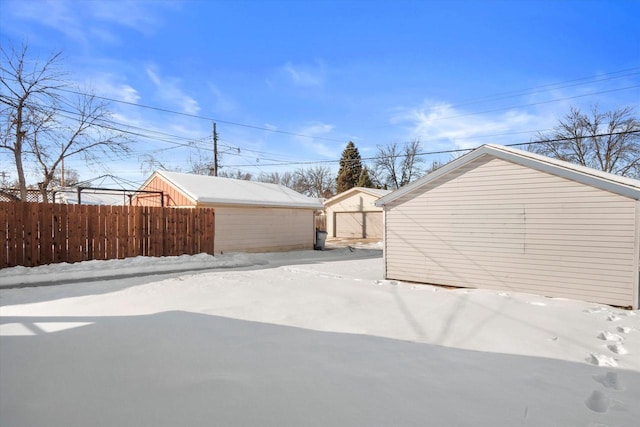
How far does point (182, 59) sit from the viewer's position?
47.5ft

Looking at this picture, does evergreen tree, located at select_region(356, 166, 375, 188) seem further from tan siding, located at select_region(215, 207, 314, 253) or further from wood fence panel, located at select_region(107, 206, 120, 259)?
wood fence panel, located at select_region(107, 206, 120, 259)

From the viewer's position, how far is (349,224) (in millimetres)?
24078

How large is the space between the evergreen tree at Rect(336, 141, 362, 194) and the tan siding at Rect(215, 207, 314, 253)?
80.7 feet

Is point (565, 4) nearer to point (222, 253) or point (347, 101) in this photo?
point (347, 101)

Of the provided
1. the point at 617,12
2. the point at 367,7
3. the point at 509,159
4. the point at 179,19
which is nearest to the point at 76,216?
the point at 179,19

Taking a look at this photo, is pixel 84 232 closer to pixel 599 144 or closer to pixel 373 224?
pixel 373 224

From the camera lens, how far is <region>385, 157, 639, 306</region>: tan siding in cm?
621

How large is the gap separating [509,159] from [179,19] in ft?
33.0

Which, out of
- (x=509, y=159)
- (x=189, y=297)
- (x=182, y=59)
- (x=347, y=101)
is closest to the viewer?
(x=189, y=297)

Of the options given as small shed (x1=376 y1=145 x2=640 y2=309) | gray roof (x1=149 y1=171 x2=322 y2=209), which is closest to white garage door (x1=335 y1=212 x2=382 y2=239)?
gray roof (x1=149 y1=171 x2=322 y2=209)

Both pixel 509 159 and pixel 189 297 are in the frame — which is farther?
pixel 509 159

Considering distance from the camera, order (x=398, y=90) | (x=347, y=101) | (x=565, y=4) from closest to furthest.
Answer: (x=565, y=4)
(x=398, y=90)
(x=347, y=101)

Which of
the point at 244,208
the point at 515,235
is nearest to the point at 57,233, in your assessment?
the point at 244,208

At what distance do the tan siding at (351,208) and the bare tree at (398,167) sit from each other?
15.4 m
